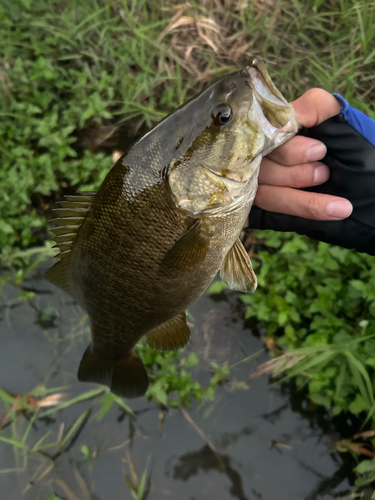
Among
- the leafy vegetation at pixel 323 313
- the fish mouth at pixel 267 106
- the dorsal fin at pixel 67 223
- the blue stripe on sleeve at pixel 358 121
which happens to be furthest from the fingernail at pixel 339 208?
the dorsal fin at pixel 67 223

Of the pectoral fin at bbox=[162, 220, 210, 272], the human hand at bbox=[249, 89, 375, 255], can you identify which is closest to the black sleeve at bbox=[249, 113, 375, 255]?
the human hand at bbox=[249, 89, 375, 255]

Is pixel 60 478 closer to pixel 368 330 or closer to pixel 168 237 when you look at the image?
pixel 168 237

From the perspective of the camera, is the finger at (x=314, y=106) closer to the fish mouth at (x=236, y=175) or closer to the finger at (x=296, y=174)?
the finger at (x=296, y=174)

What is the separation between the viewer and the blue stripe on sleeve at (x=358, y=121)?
1.45 m

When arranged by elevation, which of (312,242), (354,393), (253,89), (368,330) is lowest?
(354,393)

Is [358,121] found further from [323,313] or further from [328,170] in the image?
[323,313]

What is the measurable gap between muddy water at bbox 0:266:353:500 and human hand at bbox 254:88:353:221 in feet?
3.58

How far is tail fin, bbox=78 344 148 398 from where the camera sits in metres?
1.80

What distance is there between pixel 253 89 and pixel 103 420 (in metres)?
2.08

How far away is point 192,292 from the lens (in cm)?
145

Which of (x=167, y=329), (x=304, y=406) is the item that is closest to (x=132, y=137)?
(x=167, y=329)

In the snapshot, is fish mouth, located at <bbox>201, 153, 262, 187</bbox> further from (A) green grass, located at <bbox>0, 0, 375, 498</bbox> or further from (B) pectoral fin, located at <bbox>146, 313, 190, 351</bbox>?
(A) green grass, located at <bbox>0, 0, 375, 498</bbox>

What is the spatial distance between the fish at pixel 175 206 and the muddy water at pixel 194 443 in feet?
3.27

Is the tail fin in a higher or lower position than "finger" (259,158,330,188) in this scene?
lower
